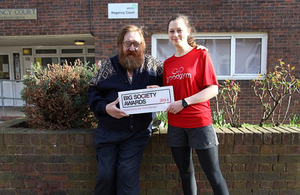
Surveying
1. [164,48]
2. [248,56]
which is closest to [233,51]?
[248,56]

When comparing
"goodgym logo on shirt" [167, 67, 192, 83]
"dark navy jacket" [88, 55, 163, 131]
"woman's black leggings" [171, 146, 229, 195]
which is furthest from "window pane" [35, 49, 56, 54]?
"woman's black leggings" [171, 146, 229, 195]

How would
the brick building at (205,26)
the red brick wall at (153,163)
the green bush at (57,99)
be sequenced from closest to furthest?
the red brick wall at (153,163) < the green bush at (57,99) < the brick building at (205,26)

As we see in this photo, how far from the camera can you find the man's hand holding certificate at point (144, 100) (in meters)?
1.90

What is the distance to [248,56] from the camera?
6684 millimetres

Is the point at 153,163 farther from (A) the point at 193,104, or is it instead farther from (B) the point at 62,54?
(B) the point at 62,54

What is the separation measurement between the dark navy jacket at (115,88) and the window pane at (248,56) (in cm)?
539

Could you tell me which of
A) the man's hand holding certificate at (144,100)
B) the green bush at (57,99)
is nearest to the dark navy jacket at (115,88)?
the man's hand holding certificate at (144,100)

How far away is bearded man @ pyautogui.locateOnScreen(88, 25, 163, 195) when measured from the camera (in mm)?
1945

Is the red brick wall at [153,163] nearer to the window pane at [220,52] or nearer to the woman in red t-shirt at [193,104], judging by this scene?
the woman in red t-shirt at [193,104]

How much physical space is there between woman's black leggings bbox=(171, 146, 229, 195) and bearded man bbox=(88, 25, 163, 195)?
15.5 inches

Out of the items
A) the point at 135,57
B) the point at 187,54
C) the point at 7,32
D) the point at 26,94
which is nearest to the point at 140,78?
the point at 135,57

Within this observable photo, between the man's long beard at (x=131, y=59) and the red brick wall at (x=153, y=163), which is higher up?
the man's long beard at (x=131, y=59)

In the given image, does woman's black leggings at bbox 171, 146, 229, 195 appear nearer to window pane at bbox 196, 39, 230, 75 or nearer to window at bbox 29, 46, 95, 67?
window pane at bbox 196, 39, 230, 75

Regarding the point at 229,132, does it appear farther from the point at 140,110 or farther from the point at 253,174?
the point at 140,110
